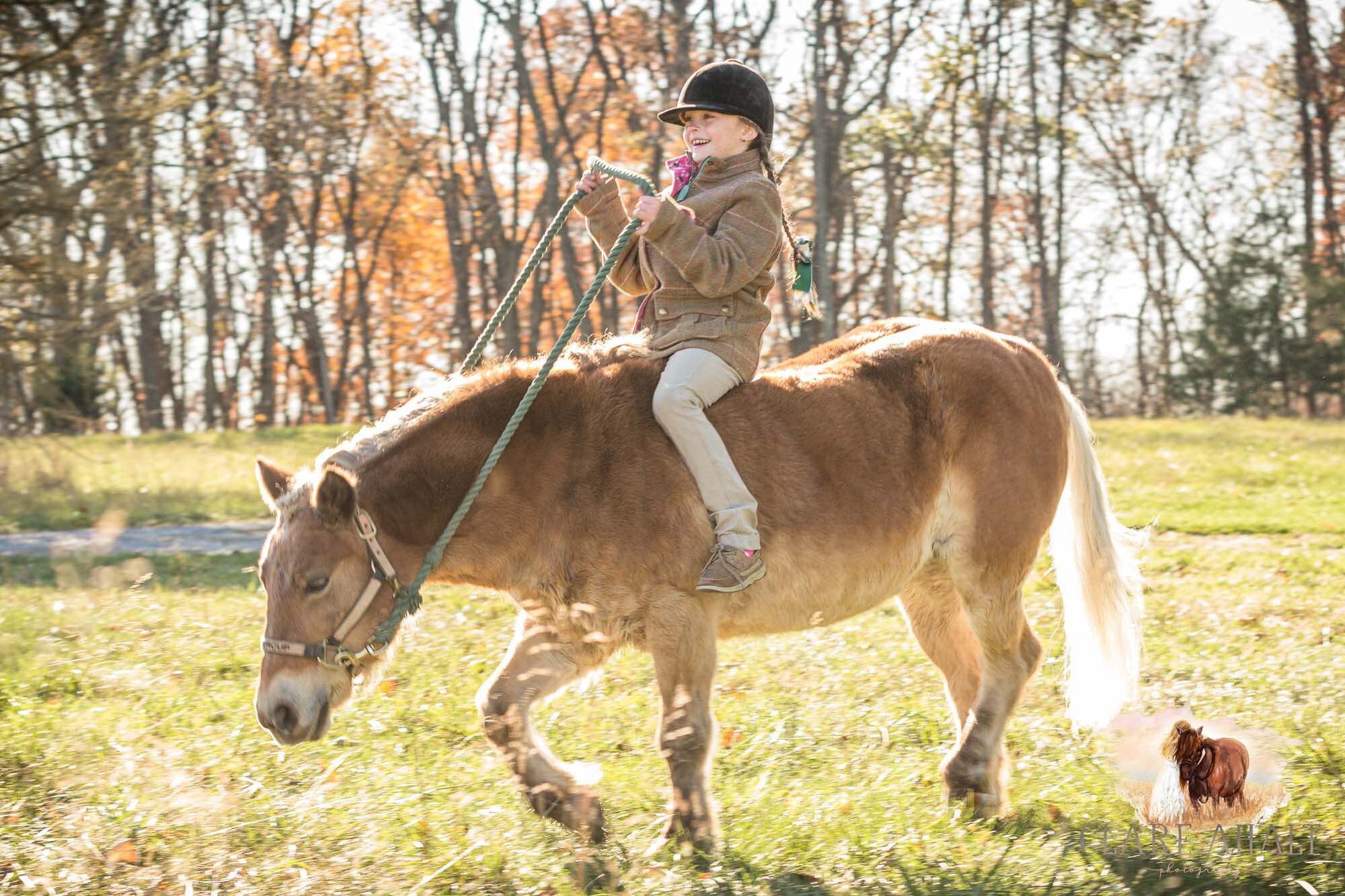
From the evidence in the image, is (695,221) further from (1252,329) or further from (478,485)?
(1252,329)

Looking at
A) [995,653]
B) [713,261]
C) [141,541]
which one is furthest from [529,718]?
[141,541]

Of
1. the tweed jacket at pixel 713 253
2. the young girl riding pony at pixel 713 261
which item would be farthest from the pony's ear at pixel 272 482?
the tweed jacket at pixel 713 253

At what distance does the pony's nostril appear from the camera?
13.3 feet

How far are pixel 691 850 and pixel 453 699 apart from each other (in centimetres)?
238

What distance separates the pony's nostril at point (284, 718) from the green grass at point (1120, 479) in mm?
10374

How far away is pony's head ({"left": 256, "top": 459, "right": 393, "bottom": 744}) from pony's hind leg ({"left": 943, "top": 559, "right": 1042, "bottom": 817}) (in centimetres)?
236

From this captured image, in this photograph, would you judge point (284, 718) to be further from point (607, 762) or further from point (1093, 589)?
point (1093, 589)

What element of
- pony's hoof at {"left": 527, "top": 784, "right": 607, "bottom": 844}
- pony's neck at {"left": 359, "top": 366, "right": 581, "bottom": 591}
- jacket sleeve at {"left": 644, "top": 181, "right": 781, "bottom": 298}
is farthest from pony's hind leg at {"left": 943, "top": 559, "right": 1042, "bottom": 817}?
pony's neck at {"left": 359, "top": 366, "right": 581, "bottom": 591}

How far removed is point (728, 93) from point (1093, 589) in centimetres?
268

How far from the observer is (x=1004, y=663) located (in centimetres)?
505

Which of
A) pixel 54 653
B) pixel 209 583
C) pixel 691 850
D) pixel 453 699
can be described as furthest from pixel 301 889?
pixel 209 583

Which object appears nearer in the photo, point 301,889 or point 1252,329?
point 301,889

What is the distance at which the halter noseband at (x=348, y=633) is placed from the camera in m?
4.06

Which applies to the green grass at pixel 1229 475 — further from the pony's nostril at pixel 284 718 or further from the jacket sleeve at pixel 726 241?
the pony's nostril at pixel 284 718
